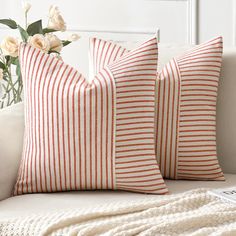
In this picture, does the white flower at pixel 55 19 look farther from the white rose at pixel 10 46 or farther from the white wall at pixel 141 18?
the white wall at pixel 141 18

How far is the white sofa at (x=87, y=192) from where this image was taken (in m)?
1.65

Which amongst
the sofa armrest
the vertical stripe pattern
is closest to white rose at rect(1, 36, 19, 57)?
the sofa armrest

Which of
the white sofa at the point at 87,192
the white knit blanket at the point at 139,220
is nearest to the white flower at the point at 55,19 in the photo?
the white sofa at the point at 87,192

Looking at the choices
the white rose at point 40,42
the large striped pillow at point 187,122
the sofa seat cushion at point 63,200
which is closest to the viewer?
the sofa seat cushion at point 63,200

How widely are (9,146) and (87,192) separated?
0.27m

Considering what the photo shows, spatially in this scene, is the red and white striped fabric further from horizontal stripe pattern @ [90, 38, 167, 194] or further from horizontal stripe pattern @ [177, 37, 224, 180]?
horizontal stripe pattern @ [177, 37, 224, 180]

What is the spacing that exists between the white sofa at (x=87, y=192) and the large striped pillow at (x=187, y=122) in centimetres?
5

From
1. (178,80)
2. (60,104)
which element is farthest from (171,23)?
(60,104)

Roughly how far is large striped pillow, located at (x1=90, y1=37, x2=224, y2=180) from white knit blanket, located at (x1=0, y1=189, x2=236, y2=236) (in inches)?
13.3

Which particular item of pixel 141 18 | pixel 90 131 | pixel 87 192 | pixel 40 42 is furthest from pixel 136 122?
pixel 141 18

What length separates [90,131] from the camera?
1722mm

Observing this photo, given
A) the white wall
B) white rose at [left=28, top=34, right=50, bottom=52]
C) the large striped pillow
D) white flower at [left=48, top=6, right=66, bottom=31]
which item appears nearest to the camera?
the large striped pillow

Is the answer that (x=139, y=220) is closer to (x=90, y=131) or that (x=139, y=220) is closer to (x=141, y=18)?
(x=90, y=131)

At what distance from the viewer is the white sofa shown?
1653 millimetres
